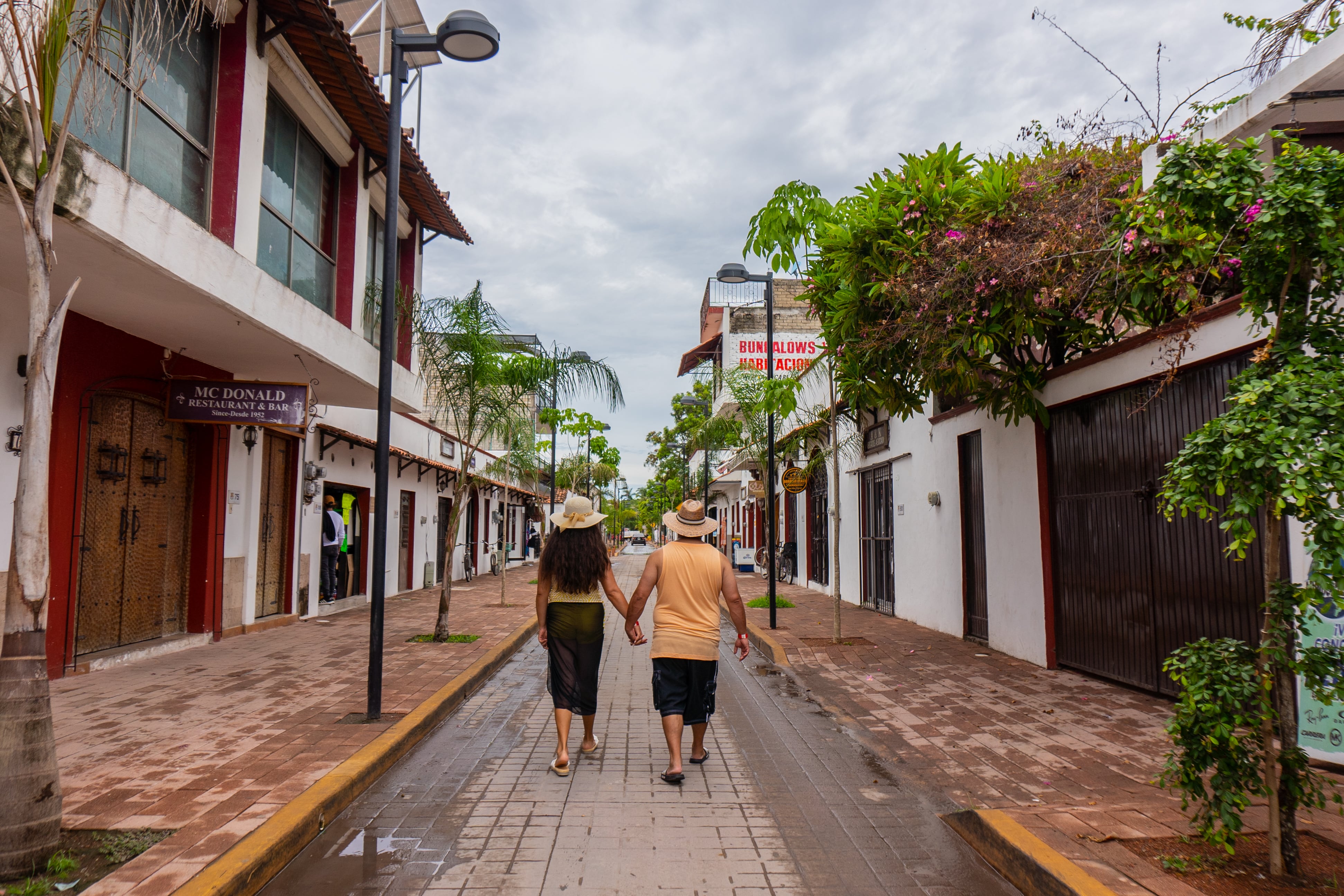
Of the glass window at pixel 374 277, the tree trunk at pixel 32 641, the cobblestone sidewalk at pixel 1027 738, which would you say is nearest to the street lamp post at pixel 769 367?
the cobblestone sidewalk at pixel 1027 738

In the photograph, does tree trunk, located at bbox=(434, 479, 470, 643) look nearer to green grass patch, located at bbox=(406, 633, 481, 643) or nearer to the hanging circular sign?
green grass patch, located at bbox=(406, 633, 481, 643)

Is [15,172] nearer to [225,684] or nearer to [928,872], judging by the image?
[225,684]

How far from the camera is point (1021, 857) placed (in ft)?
12.4

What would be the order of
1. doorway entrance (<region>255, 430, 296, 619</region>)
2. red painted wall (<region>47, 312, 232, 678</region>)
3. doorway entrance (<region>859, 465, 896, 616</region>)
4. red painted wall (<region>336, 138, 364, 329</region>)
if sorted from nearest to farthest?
1. red painted wall (<region>47, 312, 232, 678</region>)
2. red painted wall (<region>336, 138, 364, 329</region>)
3. doorway entrance (<region>255, 430, 296, 619</region>)
4. doorway entrance (<region>859, 465, 896, 616</region>)

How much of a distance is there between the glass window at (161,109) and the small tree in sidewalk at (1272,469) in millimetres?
6143

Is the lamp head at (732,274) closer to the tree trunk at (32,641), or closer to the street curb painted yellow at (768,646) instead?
the street curb painted yellow at (768,646)

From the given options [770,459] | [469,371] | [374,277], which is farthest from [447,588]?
[770,459]

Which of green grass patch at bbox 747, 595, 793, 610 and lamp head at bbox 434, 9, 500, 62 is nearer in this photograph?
lamp head at bbox 434, 9, 500, 62

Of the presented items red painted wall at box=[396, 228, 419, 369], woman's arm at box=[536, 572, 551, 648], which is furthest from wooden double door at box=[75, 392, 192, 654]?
woman's arm at box=[536, 572, 551, 648]

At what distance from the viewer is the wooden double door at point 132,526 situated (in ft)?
27.3

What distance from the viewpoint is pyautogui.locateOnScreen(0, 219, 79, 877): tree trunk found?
3.43 meters

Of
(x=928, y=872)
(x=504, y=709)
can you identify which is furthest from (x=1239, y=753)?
(x=504, y=709)

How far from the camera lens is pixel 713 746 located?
6.17 meters

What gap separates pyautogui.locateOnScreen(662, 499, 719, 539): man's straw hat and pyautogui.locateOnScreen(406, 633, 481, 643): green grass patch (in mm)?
6043
